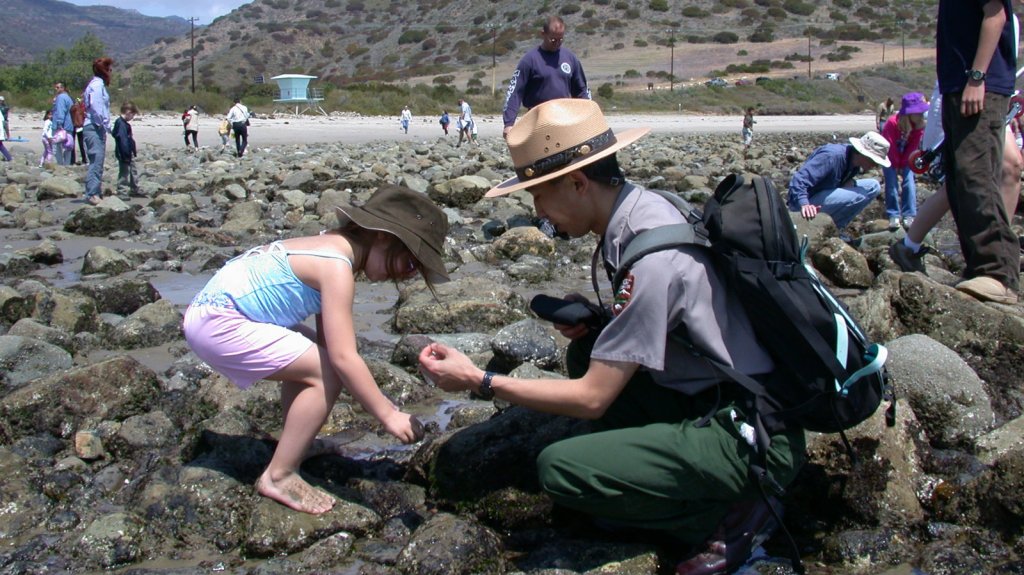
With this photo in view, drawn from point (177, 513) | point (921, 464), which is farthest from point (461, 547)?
point (921, 464)

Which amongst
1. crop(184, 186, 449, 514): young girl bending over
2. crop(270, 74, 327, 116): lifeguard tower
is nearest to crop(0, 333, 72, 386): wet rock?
crop(184, 186, 449, 514): young girl bending over

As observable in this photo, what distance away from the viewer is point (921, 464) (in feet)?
11.9

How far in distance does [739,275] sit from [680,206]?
42cm

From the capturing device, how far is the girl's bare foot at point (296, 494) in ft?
11.4

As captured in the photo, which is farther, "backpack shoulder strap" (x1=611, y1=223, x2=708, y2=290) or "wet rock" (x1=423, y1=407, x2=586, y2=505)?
"wet rock" (x1=423, y1=407, x2=586, y2=505)

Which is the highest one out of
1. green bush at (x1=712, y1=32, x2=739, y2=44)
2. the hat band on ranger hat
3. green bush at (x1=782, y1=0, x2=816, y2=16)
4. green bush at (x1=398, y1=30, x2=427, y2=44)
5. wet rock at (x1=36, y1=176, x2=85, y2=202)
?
green bush at (x1=782, y1=0, x2=816, y2=16)

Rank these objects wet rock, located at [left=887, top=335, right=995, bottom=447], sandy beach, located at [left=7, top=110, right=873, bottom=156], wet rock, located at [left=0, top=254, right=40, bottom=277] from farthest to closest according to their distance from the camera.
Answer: sandy beach, located at [left=7, top=110, right=873, bottom=156]
wet rock, located at [left=0, top=254, right=40, bottom=277]
wet rock, located at [left=887, top=335, right=995, bottom=447]

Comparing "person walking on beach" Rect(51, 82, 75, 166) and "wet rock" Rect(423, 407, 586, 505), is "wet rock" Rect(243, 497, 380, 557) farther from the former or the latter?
"person walking on beach" Rect(51, 82, 75, 166)

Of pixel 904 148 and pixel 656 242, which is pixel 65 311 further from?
pixel 904 148

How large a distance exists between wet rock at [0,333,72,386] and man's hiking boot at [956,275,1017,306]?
4.64 metres

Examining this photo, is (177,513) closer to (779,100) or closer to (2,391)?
(2,391)

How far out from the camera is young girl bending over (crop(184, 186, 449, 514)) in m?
3.51

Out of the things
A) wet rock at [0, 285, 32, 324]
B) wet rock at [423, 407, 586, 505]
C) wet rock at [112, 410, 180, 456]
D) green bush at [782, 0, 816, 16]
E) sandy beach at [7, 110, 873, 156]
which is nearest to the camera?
wet rock at [423, 407, 586, 505]

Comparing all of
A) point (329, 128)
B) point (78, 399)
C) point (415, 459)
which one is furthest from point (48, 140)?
point (415, 459)
